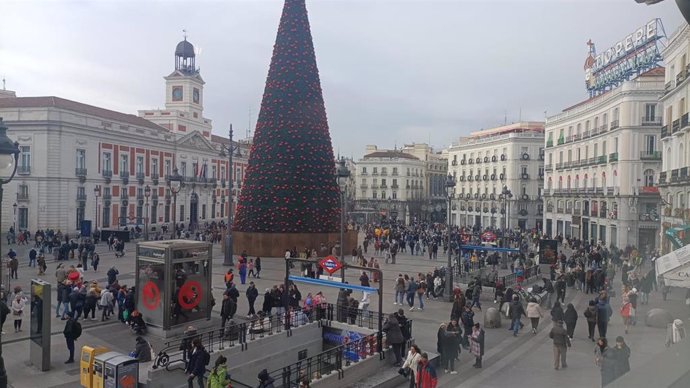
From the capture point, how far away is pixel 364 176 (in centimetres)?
9694

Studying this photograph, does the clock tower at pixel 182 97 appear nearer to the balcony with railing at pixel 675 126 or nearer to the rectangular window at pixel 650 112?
the rectangular window at pixel 650 112

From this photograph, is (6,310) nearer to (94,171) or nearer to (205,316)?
(205,316)

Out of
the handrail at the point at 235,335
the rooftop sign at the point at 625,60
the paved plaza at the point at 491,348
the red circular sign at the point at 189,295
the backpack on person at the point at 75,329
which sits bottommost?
the paved plaza at the point at 491,348

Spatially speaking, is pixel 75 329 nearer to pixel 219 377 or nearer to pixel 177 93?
pixel 219 377

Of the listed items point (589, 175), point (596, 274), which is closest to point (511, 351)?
point (596, 274)

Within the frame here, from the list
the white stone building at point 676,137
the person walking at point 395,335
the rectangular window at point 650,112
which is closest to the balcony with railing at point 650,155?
the rectangular window at point 650,112

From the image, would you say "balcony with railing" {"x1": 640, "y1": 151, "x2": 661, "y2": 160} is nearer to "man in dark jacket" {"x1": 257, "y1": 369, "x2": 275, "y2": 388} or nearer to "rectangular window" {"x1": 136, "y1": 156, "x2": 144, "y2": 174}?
"man in dark jacket" {"x1": 257, "y1": 369, "x2": 275, "y2": 388}

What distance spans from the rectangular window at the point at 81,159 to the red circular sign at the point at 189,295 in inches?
1449

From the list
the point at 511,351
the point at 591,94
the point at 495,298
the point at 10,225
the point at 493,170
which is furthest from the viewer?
the point at 493,170

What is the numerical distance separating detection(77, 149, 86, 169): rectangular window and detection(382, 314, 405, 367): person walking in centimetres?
4139

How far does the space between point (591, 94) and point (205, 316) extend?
4848 cm

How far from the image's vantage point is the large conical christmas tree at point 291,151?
32.5 metres

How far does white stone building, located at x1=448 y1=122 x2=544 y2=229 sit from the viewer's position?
2596 inches

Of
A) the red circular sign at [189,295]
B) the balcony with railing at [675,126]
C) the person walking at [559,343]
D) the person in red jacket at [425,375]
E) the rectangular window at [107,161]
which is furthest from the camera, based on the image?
the rectangular window at [107,161]
